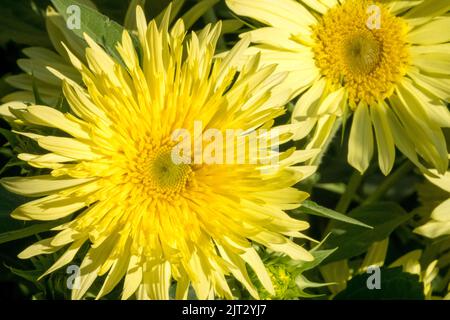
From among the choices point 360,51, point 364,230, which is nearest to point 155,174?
point 364,230

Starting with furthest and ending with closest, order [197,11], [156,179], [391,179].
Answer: [391,179] → [197,11] → [156,179]

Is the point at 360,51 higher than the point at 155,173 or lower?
higher

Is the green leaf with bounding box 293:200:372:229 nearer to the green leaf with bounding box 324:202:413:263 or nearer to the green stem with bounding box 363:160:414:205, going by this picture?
the green leaf with bounding box 324:202:413:263

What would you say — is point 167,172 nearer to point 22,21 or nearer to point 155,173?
point 155,173

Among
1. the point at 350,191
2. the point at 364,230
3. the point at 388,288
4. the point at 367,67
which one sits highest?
the point at 367,67
